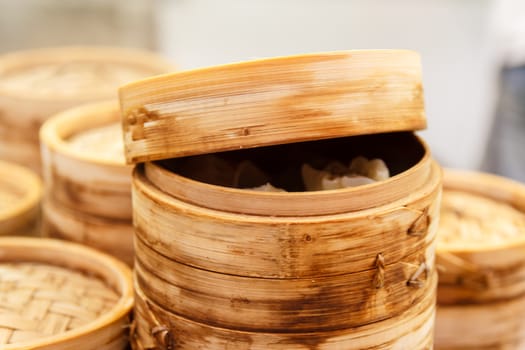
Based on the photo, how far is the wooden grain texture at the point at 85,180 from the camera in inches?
65.9

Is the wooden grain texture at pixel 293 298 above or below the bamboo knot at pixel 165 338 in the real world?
above

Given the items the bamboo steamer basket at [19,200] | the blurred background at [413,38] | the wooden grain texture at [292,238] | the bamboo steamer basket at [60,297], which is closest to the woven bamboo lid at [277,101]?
the wooden grain texture at [292,238]

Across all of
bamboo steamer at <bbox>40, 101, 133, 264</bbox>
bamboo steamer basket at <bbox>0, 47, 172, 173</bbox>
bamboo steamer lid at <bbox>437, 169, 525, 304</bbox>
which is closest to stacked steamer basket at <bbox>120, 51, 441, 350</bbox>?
bamboo steamer lid at <bbox>437, 169, 525, 304</bbox>

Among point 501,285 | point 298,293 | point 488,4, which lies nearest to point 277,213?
point 298,293

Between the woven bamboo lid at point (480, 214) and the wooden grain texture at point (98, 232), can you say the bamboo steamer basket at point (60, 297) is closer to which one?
the wooden grain texture at point (98, 232)

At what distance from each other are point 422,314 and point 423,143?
353 millimetres

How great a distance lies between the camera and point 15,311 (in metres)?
1.39

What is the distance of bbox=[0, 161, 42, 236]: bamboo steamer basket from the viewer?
73.0 inches

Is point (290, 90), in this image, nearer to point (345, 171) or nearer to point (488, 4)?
point (345, 171)

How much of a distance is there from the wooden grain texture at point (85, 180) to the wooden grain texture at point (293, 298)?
0.54 metres

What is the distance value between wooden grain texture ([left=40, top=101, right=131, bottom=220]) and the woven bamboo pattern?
187 millimetres

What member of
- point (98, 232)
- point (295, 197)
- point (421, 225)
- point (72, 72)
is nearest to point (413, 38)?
point (72, 72)

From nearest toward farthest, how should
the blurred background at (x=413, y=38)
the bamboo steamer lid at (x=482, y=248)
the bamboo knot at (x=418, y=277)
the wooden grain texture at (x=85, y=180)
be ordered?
the bamboo knot at (x=418, y=277) → the bamboo steamer lid at (x=482, y=248) → the wooden grain texture at (x=85, y=180) → the blurred background at (x=413, y=38)

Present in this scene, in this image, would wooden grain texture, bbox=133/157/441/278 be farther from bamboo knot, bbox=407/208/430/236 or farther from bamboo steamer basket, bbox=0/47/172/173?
bamboo steamer basket, bbox=0/47/172/173
